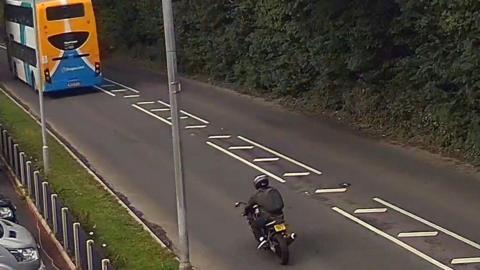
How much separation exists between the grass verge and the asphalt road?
56 cm

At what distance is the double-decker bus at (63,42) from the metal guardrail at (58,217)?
37.6 feet

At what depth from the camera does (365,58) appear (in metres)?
25.0

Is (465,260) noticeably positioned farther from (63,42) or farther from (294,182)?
(63,42)

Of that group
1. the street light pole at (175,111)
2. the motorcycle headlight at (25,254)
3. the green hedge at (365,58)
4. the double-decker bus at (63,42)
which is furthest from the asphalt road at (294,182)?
the double-decker bus at (63,42)

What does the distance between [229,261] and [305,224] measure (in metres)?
2.21

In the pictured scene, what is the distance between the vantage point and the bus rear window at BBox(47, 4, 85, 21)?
32.9 meters

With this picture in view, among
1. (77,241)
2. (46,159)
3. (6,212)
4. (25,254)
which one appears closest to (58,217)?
(6,212)

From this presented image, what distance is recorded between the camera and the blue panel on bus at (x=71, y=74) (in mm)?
34250

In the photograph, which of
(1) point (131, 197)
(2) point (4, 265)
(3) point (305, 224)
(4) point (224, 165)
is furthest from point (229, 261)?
(4) point (224, 165)

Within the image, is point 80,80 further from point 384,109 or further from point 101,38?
point 101,38

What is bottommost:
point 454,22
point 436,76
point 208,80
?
point 208,80

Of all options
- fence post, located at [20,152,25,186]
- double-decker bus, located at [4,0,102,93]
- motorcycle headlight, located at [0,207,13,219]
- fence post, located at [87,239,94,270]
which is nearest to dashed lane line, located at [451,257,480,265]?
fence post, located at [87,239,94,270]

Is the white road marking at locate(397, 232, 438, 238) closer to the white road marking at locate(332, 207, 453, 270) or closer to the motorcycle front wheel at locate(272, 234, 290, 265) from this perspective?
the white road marking at locate(332, 207, 453, 270)

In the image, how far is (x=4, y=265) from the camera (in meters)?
12.8
